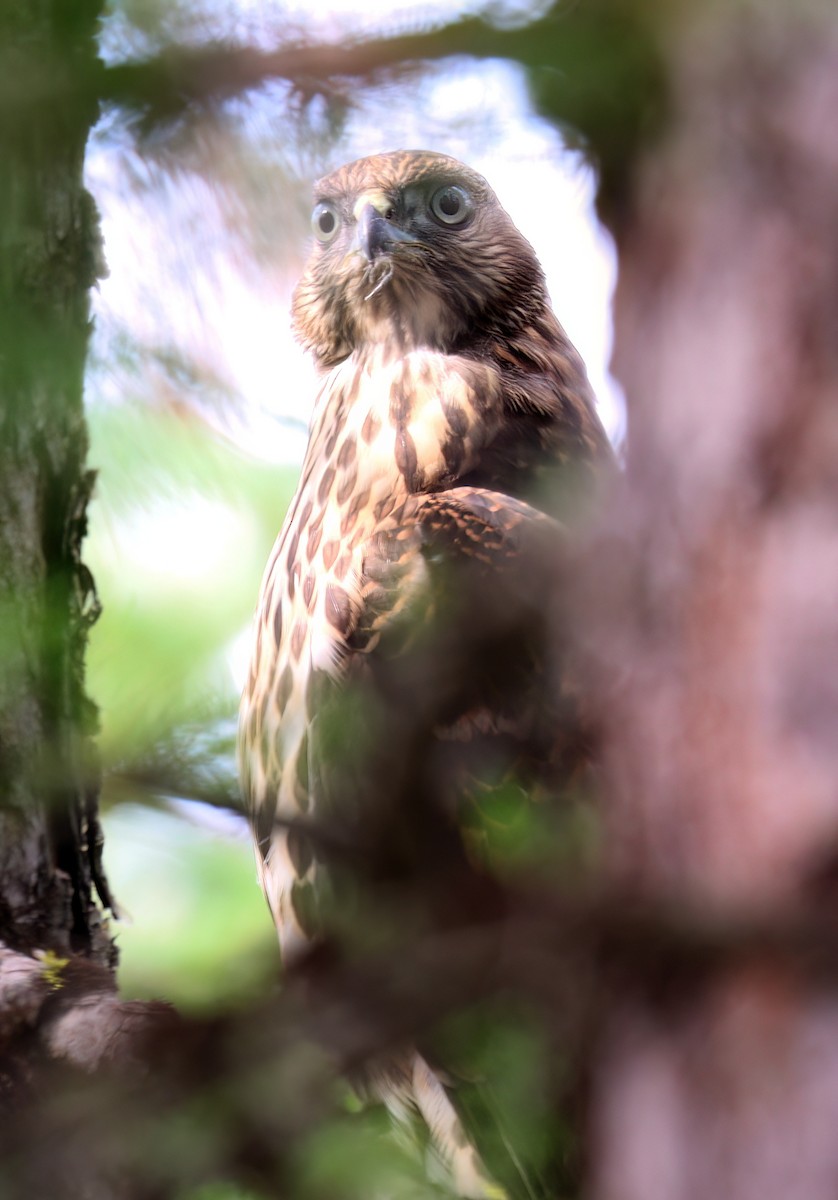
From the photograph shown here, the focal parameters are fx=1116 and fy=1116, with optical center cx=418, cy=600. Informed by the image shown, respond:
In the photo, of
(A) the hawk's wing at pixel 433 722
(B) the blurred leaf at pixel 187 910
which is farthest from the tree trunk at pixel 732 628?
(B) the blurred leaf at pixel 187 910

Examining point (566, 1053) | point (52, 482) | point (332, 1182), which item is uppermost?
point (52, 482)

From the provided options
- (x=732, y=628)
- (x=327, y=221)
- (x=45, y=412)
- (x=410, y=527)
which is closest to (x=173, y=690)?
(x=45, y=412)

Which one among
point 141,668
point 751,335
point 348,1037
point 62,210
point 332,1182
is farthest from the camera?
point 62,210

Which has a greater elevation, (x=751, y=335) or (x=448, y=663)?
(x=751, y=335)

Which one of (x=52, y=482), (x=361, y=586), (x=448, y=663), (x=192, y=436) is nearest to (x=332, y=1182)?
(x=448, y=663)

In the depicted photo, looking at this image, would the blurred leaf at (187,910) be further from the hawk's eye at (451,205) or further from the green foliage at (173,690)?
the hawk's eye at (451,205)

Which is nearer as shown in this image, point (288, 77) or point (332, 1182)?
point (288, 77)

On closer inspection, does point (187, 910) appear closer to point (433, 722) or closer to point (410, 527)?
point (433, 722)

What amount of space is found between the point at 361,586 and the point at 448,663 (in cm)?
86

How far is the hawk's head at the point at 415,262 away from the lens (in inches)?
91.8

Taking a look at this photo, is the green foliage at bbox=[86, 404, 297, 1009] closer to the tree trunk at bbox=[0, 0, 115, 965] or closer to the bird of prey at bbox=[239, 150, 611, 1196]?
the tree trunk at bbox=[0, 0, 115, 965]

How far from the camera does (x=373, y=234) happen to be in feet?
7.64

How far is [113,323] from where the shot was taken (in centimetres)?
116

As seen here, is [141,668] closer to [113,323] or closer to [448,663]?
[448,663]
